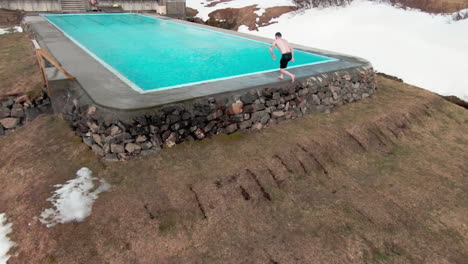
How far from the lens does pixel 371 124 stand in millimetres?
9297

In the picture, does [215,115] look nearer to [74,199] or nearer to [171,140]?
[171,140]

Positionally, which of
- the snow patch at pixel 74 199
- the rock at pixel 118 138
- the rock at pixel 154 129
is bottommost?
the snow patch at pixel 74 199

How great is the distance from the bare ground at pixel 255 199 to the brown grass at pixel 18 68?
5.76 ft

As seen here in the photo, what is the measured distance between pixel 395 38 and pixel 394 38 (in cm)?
6

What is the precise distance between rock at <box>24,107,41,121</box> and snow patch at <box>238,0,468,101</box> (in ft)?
51.2

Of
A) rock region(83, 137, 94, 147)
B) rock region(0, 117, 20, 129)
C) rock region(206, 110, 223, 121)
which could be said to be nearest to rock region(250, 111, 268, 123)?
rock region(206, 110, 223, 121)

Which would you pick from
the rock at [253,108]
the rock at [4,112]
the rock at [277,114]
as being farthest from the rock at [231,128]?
the rock at [4,112]

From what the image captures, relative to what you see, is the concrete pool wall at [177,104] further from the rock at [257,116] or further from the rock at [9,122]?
the rock at [9,122]

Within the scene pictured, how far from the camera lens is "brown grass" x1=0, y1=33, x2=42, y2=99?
9.18 m

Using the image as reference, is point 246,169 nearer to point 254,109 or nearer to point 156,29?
point 254,109

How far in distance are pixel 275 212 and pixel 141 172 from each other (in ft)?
9.65

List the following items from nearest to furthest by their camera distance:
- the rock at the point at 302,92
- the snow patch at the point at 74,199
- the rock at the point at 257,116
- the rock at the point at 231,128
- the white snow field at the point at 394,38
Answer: the snow patch at the point at 74,199 < the rock at the point at 231,128 < the rock at the point at 257,116 < the rock at the point at 302,92 < the white snow field at the point at 394,38

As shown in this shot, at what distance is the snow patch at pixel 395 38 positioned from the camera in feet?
49.9

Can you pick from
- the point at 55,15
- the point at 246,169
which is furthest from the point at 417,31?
the point at 55,15
